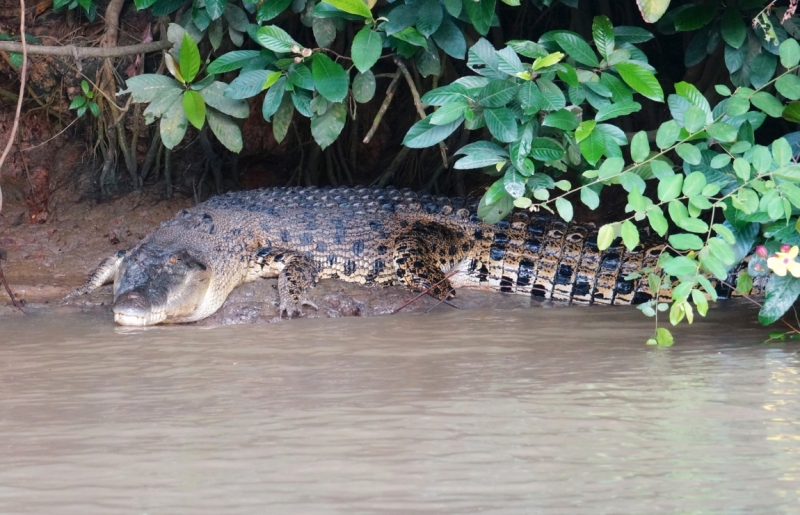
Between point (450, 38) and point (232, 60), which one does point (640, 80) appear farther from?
point (232, 60)

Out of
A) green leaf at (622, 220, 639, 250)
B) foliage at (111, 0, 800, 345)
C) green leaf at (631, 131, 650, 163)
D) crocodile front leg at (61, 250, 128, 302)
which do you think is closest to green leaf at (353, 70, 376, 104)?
foliage at (111, 0, 800, 345)

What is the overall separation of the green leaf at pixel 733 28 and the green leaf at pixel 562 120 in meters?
0.94

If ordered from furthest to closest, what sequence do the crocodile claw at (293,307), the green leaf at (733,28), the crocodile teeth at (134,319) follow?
the crocodile claw at (293,307)
the crocodile teeth at (134,319)
the green leaf at (733,28)

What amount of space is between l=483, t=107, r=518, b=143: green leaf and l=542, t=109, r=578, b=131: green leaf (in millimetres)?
110

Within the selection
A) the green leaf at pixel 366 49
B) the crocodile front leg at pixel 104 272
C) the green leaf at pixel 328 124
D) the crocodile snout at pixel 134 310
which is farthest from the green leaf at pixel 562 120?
the crocodile front leg at pixel 104 272

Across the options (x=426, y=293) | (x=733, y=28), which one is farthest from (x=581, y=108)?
(x=426, y=293)

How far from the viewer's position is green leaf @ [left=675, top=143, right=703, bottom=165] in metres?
2.90

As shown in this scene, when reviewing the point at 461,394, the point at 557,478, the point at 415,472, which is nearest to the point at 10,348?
the point at 461,394

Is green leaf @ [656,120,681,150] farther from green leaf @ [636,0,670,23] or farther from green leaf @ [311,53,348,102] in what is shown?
green leaf @ [311,53,348,102]

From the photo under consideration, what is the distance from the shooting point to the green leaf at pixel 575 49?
3064mm

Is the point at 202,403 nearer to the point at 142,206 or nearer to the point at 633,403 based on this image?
the point at 633,403

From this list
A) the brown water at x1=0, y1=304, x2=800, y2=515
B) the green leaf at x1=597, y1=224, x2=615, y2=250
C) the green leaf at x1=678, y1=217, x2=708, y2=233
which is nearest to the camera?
the brown water at x1=0, y1=304, x2=800, y2=515

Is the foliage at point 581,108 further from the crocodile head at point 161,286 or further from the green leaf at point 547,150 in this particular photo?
the crocodile head at point 161,286

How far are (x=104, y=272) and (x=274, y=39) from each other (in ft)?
8.05
